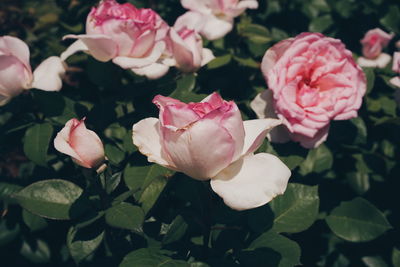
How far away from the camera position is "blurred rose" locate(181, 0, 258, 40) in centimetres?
118

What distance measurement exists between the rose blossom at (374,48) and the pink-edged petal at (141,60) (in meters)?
0.79

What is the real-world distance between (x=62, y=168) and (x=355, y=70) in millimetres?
920

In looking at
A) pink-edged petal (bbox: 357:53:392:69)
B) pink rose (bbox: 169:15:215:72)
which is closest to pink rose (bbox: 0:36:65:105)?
pink rose (bbox: 169:15:215:72)

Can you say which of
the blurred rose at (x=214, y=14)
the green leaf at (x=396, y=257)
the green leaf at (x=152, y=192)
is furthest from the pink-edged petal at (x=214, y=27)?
the green leaf at (x=396, y=257)

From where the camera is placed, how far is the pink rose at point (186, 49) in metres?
0.99

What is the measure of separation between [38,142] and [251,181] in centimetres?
58

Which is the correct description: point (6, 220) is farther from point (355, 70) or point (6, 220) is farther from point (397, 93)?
point (397, 93)

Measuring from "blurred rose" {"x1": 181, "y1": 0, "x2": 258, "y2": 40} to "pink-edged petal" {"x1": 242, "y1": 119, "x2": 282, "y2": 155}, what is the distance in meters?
0.49

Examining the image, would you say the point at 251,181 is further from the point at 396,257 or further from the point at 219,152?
the point at 396,257

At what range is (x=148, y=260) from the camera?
0.76m

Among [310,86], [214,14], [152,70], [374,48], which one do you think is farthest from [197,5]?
[374,48]

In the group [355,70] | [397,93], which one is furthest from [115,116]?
[397,93]

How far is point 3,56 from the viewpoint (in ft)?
3.04

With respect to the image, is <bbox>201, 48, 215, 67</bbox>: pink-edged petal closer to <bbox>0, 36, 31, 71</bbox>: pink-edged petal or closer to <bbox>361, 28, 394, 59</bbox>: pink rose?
<bbox>0, 36, 31, 71</bbox>: pink-edged petal
